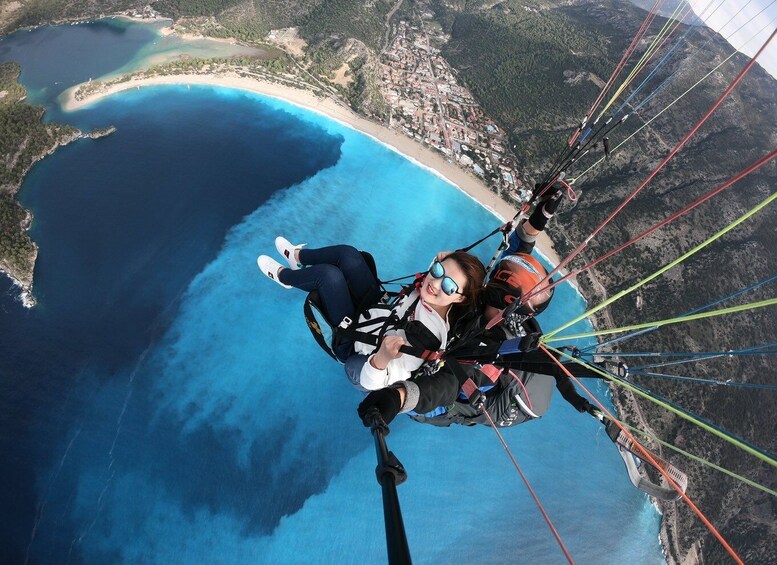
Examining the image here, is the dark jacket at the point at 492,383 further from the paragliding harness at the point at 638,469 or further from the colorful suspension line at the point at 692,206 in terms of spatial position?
the colorful suspension line at the point at 692,206

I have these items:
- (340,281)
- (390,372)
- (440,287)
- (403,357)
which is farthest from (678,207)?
(390,372)

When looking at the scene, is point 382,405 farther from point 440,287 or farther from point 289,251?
point 289,251

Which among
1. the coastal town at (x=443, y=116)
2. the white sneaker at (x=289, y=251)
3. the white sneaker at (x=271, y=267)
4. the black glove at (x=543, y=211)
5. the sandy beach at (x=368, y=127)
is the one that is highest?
the black glove at (x=543, y=211)

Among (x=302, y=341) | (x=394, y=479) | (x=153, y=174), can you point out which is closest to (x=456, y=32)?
(x=153, y=174)

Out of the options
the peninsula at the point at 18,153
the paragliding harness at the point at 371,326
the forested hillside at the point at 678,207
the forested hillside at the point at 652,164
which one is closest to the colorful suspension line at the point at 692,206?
the paragliding harness at the point at 371,326

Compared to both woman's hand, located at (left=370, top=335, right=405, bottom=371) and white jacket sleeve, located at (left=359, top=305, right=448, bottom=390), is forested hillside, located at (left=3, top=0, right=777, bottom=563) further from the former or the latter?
woman's hand, located at (left=370, top=335, right=405, bottom=371)
